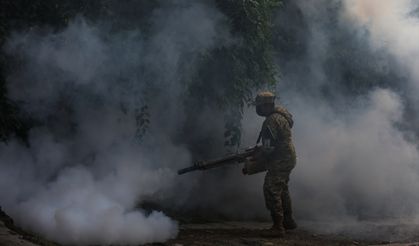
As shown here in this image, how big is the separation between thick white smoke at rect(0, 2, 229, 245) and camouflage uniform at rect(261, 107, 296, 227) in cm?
120

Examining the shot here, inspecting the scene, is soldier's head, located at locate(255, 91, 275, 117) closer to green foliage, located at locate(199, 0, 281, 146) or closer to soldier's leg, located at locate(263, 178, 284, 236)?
green foliage, located at locate(199, 0, 281, 146)

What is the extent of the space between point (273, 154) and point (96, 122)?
233 centimetres

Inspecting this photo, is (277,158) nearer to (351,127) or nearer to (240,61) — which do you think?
(240,61)

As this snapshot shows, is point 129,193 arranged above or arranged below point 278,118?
below

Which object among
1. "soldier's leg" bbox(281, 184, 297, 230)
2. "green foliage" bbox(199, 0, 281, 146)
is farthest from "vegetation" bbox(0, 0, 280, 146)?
"soldier's leg" bbox(281, 184, 297, 230)

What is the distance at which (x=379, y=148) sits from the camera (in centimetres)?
1107

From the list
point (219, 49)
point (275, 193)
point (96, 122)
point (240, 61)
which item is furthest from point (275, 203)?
point (96, 122)

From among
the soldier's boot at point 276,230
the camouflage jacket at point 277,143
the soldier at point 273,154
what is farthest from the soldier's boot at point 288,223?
the camouflage jacket at point 277,143

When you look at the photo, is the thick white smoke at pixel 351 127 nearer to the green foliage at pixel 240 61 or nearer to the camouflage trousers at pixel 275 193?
the camouflage trousers at pixel 275 193

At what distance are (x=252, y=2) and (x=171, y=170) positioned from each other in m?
2.59

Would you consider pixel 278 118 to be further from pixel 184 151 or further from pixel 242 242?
pixel 184 151

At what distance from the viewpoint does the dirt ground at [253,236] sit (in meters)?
7.31

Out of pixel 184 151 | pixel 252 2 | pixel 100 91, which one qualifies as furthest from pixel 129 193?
pixel 252 2

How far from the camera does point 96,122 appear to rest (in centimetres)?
881
